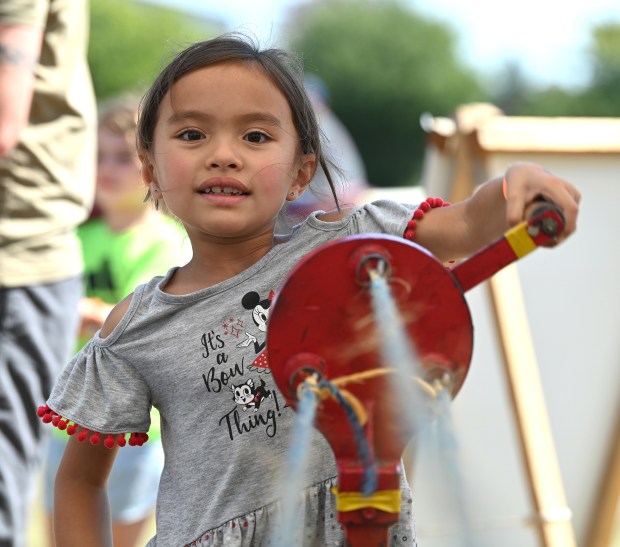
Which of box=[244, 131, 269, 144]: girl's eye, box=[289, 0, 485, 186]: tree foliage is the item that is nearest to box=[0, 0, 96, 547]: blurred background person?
box=[244, 131, 269, 144]: girl's eye

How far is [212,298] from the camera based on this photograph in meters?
1.44

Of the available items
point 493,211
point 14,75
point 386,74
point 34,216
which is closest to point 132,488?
point 34,216

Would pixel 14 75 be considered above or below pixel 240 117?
above

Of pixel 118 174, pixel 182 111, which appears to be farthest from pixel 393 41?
pixel 182 111

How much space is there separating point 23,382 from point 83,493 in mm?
876

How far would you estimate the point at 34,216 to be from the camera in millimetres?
2346

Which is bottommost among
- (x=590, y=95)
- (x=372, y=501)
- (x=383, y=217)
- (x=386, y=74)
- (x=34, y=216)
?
(x=372, y=501)

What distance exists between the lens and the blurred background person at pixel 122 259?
3.01 metres

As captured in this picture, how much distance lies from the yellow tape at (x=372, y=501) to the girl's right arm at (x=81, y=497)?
55cm

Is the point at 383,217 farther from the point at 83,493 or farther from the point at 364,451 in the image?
the point at 83,493

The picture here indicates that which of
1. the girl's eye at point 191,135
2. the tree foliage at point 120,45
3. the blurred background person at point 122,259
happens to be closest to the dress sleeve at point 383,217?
the girl's eye at point 191,135

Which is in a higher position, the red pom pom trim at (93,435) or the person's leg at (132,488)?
the person's leg at (132,488)

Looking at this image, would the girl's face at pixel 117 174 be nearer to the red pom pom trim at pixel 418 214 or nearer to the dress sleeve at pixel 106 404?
the dress sleeve at pixel 106 404

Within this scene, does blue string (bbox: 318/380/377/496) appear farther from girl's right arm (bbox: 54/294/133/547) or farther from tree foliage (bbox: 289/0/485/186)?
tree foliage (bbox: 289/0/485/186)
